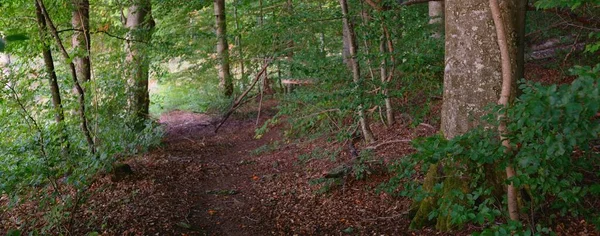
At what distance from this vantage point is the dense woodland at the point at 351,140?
3.07 metres

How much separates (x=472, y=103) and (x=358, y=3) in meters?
3.91

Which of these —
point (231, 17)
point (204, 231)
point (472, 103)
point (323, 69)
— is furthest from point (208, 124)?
point (472, 103)

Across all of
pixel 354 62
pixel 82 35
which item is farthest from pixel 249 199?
pixel 82 35

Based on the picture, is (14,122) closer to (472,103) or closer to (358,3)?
(358,3)

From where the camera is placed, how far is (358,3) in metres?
7.46

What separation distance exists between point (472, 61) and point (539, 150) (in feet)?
5.17

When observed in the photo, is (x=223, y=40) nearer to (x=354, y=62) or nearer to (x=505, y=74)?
(x=354, y=62)

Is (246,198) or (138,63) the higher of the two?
(138,63)

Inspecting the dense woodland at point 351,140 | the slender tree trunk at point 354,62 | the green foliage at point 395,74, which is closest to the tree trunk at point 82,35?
the dense woodland at point 351,140

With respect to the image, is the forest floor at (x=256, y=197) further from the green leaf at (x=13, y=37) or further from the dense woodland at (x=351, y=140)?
the green leaf at (x=13, y=37)

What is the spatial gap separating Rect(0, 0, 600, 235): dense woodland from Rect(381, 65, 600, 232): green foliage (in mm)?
13

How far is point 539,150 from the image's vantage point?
8.43 ft

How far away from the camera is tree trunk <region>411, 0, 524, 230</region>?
381 centimetres

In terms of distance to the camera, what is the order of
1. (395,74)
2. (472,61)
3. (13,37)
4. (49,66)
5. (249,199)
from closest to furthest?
(13,37), (472,61), (249,199), (49,66), (395,74)
